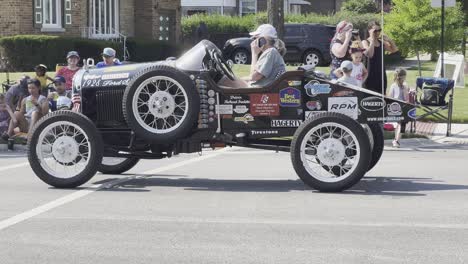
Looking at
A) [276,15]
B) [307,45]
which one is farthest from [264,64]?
[307,45]

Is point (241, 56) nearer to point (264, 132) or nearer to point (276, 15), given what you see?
point (276, 15)

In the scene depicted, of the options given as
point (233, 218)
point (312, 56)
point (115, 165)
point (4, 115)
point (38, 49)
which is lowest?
point (233, 218)

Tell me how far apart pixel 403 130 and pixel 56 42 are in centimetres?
1719

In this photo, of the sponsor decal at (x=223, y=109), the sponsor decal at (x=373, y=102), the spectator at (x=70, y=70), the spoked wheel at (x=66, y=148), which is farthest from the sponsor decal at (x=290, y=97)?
the spectator at (x=70, y=70)

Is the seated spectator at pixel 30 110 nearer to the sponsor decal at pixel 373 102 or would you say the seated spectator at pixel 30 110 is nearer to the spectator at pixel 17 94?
the spectator at pixel 17 94

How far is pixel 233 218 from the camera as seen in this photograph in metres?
8.77

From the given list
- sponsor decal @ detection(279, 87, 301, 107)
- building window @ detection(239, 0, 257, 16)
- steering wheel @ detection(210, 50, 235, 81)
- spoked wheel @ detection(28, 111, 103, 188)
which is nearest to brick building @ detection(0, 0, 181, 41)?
building window @ detection(239, 0, 257, 16)

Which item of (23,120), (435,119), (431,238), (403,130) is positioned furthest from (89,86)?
(435,119)

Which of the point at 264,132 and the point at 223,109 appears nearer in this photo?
the point at 223,109

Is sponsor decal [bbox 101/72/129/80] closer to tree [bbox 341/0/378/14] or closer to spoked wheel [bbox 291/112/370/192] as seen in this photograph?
spoked wheel [bbox 291/112/370/192]

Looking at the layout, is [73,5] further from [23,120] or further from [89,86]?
[89,86]

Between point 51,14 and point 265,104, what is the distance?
25.8 m

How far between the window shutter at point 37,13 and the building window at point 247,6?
87.4 feet

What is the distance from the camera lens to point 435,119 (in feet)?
61.4
